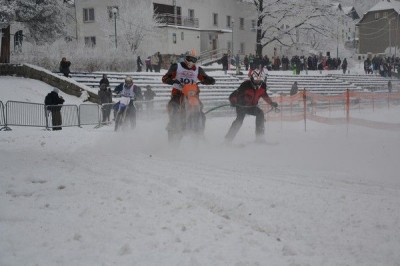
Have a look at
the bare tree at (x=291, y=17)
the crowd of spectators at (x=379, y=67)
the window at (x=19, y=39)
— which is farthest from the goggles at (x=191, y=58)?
the crowd of spectators at (x=379, y=67)

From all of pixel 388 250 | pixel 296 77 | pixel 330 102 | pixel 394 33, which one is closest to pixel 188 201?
pixel 388 250

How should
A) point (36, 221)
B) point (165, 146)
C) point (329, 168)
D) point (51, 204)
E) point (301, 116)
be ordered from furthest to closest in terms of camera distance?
point (301, 116)
point (165, 146)
point (329, 168)
point (51, 204)
point (36, 221)

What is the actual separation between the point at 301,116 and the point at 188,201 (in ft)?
46.4

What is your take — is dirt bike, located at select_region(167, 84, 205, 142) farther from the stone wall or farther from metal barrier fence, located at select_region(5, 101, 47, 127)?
the stone wall

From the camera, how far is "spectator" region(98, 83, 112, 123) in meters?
18.1

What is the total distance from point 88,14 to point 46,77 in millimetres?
26641

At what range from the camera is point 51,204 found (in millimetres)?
5133

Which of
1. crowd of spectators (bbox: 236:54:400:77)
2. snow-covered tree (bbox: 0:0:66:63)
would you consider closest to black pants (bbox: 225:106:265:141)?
snow-covered tree (bbox: 0:0:66:63)

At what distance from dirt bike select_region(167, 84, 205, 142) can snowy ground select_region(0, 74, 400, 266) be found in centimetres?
50

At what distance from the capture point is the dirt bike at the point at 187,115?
31.1 ft

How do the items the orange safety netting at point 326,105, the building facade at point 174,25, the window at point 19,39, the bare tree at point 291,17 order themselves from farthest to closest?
1. the building facade at point 174,25
2. the bare tree at point 291,17
3. the window at point 19,39
4. the orange safety netting at point 326,105

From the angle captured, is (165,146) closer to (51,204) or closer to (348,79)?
(51,204)

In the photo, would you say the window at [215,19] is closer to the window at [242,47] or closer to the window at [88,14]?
the window at [242,47]

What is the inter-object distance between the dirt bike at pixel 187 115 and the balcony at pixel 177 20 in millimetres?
39781
